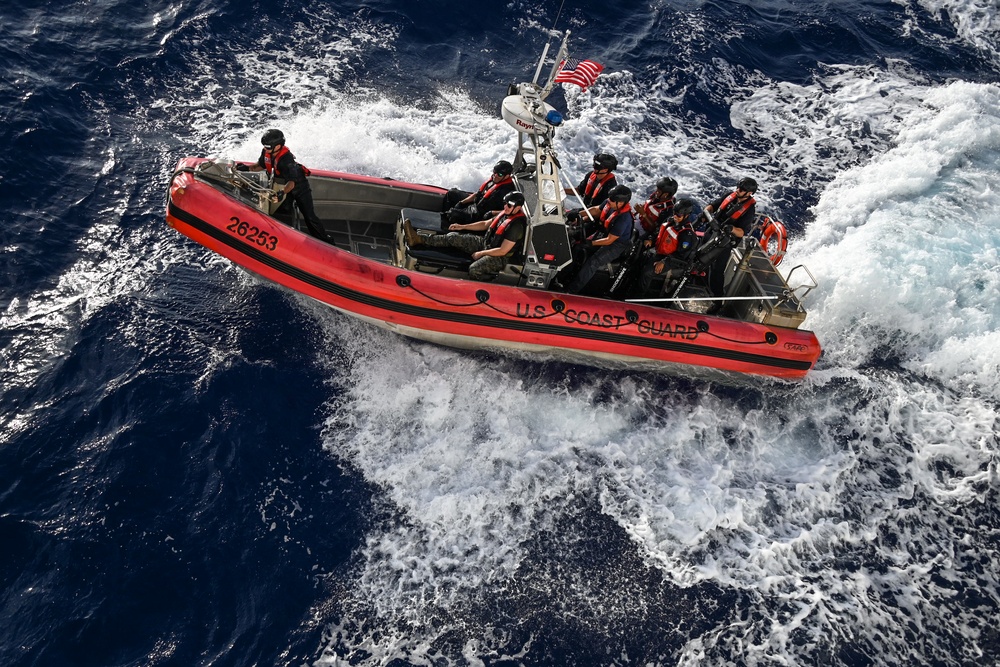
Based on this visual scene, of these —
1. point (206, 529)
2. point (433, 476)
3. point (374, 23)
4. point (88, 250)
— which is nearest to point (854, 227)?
point (433, 476)

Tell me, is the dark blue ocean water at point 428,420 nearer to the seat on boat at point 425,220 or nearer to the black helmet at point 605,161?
the seat on boat at point 425,220

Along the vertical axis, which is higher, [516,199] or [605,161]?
[605,161]

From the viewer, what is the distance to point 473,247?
8.01 m

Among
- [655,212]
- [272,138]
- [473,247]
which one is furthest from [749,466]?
[272,138]

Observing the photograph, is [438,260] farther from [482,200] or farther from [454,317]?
[482,200]

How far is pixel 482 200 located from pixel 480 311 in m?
1.25

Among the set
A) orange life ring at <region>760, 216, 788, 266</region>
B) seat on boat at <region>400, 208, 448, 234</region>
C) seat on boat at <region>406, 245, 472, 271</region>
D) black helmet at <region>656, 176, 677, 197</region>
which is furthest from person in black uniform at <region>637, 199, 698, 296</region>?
seat on boat at <region>400, 208, 448, 234</region>

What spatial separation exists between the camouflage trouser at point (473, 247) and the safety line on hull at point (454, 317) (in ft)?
1.53

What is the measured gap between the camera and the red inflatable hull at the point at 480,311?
7535 mm

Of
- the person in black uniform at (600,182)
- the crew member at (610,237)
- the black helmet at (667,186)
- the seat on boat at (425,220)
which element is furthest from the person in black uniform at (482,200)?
the black helmet at (667,186)

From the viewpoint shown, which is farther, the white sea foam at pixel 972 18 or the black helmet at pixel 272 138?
the white sea foam at pixel 972 18

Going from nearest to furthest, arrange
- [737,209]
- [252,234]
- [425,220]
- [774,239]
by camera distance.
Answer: [252,234], [737,209], [425,220], [774,239]

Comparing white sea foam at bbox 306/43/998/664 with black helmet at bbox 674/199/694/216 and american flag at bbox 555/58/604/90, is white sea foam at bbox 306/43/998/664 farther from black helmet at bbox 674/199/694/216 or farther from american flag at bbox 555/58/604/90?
american flag at bbox 555/58/604/90

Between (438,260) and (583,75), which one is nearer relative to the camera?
(583,75)
